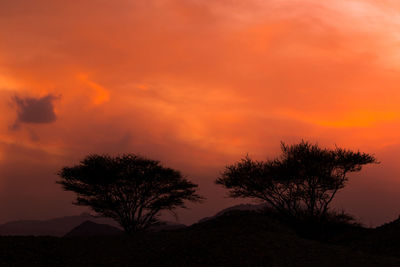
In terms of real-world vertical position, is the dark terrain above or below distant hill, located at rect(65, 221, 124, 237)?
below

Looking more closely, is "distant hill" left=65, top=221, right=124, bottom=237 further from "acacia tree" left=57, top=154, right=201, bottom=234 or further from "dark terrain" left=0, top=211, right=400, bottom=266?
"dark terrain" left=0, top=211, right=400, bottom=266

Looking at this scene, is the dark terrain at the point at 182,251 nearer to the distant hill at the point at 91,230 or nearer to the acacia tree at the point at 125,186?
the acacia tree at the point at 125,186

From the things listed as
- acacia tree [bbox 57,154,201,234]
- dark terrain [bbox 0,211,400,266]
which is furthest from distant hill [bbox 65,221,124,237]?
dark terrain [bbox 0,211,400,266]

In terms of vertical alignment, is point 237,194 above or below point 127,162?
below

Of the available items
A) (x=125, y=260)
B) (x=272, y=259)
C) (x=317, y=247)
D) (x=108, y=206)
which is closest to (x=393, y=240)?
(x=317, y=247)

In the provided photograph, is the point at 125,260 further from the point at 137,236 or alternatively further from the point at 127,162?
the point at 127,162

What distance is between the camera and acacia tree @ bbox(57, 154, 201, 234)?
36531mm

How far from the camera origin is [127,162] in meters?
37.6

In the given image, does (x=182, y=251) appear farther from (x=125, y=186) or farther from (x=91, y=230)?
(x=91, y=230)

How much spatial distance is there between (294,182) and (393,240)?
1051 cm

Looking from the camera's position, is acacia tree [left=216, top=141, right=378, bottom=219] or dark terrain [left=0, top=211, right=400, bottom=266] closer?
dark terrain [left=0, top=211, right=400, bottom=266]

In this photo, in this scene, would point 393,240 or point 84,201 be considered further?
point 84,201

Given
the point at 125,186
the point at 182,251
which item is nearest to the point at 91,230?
the point at 125,186

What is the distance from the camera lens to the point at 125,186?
122 ft
